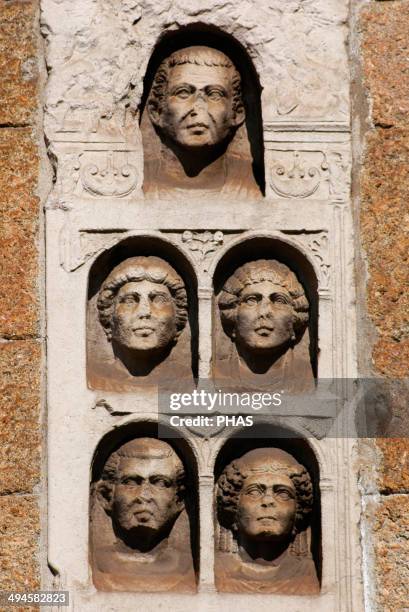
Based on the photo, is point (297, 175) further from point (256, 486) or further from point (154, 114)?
point (256, 486)

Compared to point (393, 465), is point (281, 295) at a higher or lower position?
higher

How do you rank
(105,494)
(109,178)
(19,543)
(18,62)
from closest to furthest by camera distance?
(19,543), (105,494), (109,178), (18,62)

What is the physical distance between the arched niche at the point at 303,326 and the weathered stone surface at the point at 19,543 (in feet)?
2.39

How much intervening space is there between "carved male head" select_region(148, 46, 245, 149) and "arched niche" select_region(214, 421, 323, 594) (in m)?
0.96

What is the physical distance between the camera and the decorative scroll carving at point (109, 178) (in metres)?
5.22

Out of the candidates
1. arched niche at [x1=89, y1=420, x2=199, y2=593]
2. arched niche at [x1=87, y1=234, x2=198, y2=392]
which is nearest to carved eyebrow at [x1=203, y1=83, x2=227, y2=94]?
arched niche at [x1=87, y1=234, x2=198, y2=392]

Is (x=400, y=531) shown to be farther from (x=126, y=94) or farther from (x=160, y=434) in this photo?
(x=126, y=94)

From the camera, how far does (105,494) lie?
16.8 ft

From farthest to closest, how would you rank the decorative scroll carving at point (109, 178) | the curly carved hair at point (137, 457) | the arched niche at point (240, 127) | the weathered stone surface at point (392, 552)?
1. the arched niche at point (240, 127)
2. the decorative scroll carving at point (109, 178)
3. the curly carved hair at point (137, 457)
4. the weathered stone surface at point (392, 552)

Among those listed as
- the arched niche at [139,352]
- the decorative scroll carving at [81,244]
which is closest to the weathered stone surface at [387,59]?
the arched niche at [139,352]

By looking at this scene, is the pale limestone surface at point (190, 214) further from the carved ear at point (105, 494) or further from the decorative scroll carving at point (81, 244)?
the carved ear at point (105, 494)

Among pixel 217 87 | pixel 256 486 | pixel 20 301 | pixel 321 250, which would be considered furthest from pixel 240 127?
pixel 256 486

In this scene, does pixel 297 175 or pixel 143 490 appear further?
pixel 297 175

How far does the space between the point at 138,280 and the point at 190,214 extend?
0.27 metres
